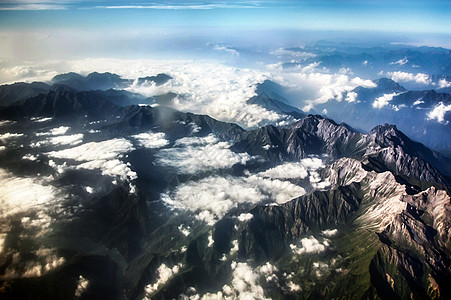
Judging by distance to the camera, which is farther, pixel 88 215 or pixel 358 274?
pixel 88 215

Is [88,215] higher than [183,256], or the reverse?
[88,215]

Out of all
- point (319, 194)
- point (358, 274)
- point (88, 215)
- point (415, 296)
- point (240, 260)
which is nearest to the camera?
point (415, 296)

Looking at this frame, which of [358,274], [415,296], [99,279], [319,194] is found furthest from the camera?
[319,194]

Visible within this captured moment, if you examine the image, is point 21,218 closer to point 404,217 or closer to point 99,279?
point 99,279

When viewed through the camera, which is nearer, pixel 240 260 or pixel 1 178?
pixel 240 260

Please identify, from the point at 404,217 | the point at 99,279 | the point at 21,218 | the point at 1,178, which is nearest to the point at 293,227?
the point at 404,217

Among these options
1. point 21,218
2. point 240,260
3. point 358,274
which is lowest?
point 240,260

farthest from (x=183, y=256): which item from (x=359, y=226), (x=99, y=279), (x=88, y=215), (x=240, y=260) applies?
(x=359, y=226)

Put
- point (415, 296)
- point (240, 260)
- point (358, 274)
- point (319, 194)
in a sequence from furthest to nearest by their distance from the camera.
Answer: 1. point (319, 194)
2. point (240, 260)
3. point (358, 274)
4. point (415, 296)

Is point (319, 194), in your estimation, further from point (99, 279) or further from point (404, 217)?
point (99, 279)
